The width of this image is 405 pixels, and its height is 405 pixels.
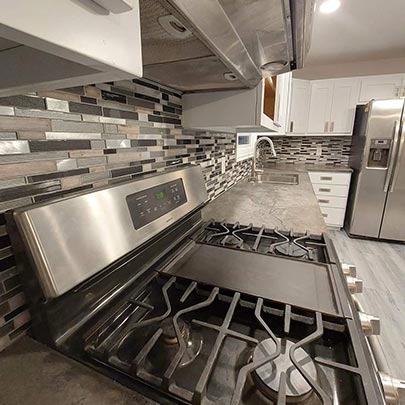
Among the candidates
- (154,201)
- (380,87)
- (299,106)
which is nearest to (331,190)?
(299,106)

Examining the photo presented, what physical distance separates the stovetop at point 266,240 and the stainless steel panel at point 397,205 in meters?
2.44

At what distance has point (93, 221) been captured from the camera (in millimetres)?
492

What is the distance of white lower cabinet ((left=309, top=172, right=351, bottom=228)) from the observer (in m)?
3.08

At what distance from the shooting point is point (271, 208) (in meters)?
1.33

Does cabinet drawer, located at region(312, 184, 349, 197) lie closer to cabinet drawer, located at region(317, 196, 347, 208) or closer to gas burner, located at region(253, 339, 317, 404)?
cabinet drawer, located at region(317, 196, 347, 208)

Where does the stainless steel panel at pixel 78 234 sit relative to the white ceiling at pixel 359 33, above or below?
below

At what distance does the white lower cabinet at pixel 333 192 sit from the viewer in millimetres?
3084

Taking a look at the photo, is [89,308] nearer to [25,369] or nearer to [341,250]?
[25,369]

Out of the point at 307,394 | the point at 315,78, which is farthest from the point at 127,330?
the point at 315,78

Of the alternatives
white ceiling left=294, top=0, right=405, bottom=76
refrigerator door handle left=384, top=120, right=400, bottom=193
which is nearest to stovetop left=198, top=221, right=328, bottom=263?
white ceiling left=294, top=0, right=405, bottom=76

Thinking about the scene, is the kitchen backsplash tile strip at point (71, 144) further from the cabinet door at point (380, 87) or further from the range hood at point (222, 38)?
the cabinet door at point (380, 87)

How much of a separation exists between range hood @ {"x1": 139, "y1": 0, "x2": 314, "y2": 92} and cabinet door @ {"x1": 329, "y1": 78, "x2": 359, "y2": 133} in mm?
2911

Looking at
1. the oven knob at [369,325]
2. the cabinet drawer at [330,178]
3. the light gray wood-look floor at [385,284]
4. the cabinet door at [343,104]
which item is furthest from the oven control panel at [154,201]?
the cabinet door at [343,104]

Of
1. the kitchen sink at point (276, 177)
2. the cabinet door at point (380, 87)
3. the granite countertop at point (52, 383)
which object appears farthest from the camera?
the cabinet door at point (380, 87)
